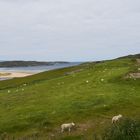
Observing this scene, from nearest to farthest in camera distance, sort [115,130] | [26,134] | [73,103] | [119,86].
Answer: [115,130] → [26,134] → [73,103] → [119,86]

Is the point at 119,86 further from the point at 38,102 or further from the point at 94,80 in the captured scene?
the point at 38,102

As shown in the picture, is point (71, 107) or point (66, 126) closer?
point (66, 126)

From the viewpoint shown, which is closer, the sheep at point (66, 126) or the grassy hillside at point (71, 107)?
the sheep at point (66, 126)

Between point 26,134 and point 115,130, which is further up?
point 115,130

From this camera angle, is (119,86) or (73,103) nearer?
(73,103)

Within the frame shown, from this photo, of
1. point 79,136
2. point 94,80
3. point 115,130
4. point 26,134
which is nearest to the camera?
point 115,130

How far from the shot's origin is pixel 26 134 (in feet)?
110

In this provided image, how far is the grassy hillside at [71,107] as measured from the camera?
3444 centimetres

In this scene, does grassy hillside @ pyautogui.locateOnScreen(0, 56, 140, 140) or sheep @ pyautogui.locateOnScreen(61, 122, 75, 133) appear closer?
sheep @ pyautogui.locateOnScreen(61, 122, 75, 133)

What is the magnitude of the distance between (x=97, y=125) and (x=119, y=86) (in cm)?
1478

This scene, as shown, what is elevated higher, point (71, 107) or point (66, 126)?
point (71, 107)

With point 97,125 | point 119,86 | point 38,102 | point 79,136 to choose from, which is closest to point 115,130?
point 79,136

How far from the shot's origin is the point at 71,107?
40250 mm

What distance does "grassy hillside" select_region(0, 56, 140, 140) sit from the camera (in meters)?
34.4
